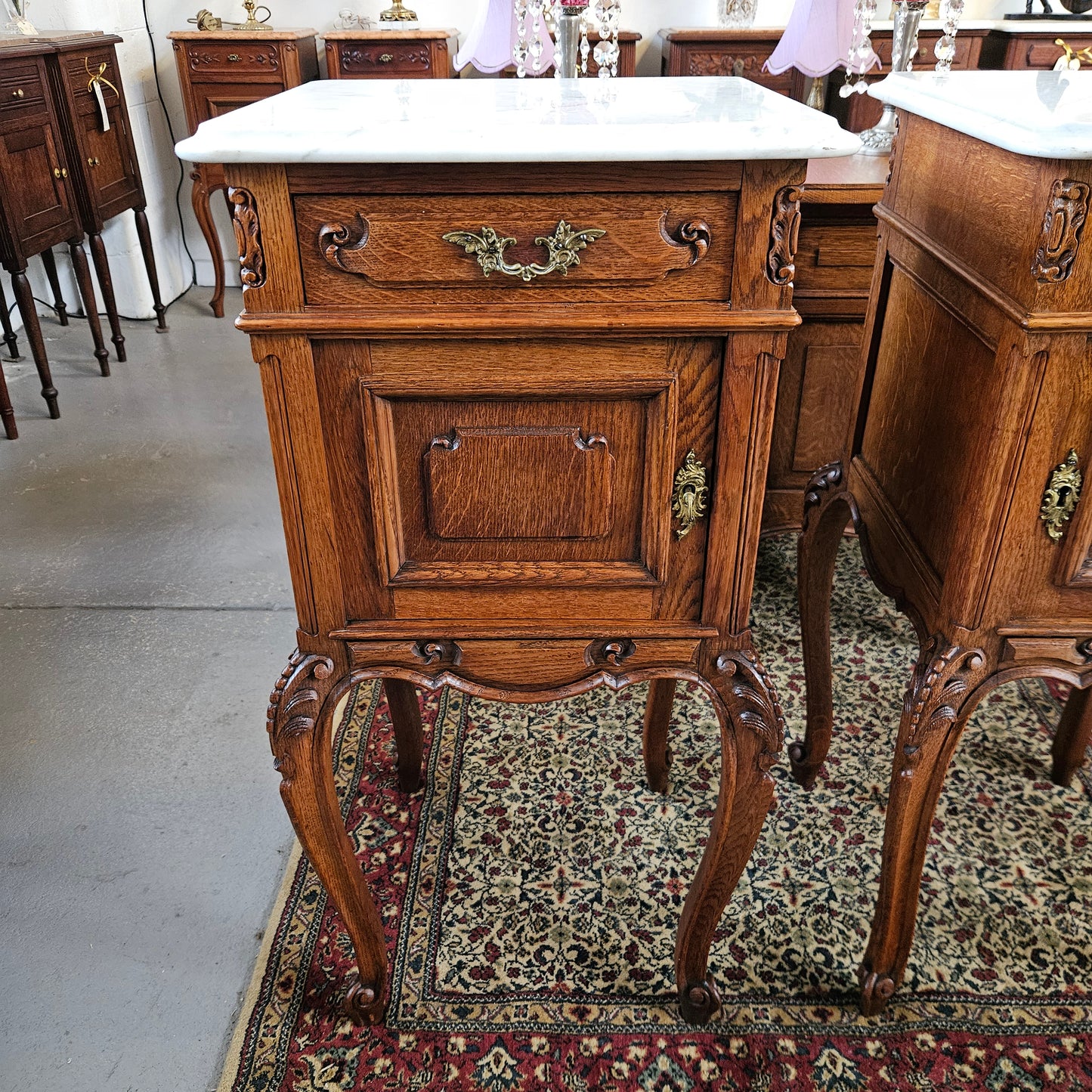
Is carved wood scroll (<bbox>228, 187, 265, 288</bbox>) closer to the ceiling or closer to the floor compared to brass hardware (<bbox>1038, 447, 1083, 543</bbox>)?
closer to the ceiling

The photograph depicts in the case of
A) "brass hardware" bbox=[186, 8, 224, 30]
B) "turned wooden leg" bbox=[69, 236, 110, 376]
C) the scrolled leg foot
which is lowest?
the scrolled leg foot

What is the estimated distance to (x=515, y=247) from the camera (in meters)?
0.86

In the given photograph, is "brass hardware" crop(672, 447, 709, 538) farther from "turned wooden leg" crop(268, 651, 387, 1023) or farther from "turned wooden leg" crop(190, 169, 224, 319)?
"turned wooden leg" crop(190, 169, 224, 319)

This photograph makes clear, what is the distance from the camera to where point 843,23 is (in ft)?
7.10

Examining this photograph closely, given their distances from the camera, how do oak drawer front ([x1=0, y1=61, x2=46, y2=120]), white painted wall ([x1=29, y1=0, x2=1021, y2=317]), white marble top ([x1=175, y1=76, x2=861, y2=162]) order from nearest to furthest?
1. white marble top ([x1=175, y1=76, x2=861, y2=162])
2. oak drawer front ([x1=0, y1=61, x2=46, y2=120])
3. white painted wall ([x1=29, y1=0, x2=1021, y2=317])

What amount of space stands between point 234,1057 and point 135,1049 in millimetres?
130

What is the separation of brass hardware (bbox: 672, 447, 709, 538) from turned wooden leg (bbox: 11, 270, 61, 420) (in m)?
2.57

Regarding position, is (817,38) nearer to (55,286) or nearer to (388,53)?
(388,53)

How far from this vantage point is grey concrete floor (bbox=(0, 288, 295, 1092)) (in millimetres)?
1261

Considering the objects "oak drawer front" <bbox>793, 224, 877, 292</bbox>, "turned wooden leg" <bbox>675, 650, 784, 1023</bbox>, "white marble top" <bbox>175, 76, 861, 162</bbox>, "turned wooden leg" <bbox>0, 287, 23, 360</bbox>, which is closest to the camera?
"white marble top" <bbox>175, 76, 861, 162</bbox>

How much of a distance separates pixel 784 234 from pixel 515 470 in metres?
0.33

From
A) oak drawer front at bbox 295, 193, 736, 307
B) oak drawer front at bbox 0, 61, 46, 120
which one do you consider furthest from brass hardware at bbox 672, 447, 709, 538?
oak drawer front at bbox 0, 61, 46, 120

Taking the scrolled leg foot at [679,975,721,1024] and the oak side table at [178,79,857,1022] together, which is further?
the scrolled leg foot at [679,975,721,1024]

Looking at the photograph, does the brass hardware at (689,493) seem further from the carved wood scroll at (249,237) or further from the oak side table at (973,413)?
the carved wood scroll at (249,237)
